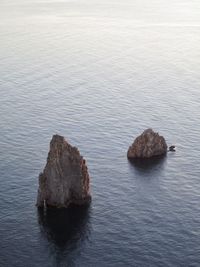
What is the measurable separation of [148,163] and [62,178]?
3759cm

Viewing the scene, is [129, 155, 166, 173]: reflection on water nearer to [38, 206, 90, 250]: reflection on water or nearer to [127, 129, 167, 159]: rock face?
[127, 129, 167, 159]: rock face

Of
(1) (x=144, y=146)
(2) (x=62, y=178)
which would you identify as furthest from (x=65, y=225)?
(1) (x=144, y=146)

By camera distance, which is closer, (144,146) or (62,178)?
(62,178)

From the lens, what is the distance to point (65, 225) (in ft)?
423

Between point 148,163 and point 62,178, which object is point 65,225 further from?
point 148,163

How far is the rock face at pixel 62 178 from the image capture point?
135000mm

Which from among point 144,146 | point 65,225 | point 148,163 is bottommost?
point 65,225

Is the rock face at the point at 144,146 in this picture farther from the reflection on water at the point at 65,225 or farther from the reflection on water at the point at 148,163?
the reflection on water at the point at 65,225

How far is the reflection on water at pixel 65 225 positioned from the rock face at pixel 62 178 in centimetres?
262

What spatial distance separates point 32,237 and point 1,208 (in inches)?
570

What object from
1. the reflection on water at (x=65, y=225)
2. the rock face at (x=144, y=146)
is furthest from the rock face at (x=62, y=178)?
the rock face at (x=144, y=146)

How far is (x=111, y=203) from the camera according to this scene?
137 meters

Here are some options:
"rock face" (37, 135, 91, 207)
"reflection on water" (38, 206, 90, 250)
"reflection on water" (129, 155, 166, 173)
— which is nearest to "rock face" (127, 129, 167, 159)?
"reflection on water" (129, 155, 166, 173)

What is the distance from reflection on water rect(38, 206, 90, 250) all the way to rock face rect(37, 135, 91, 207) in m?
2.62
